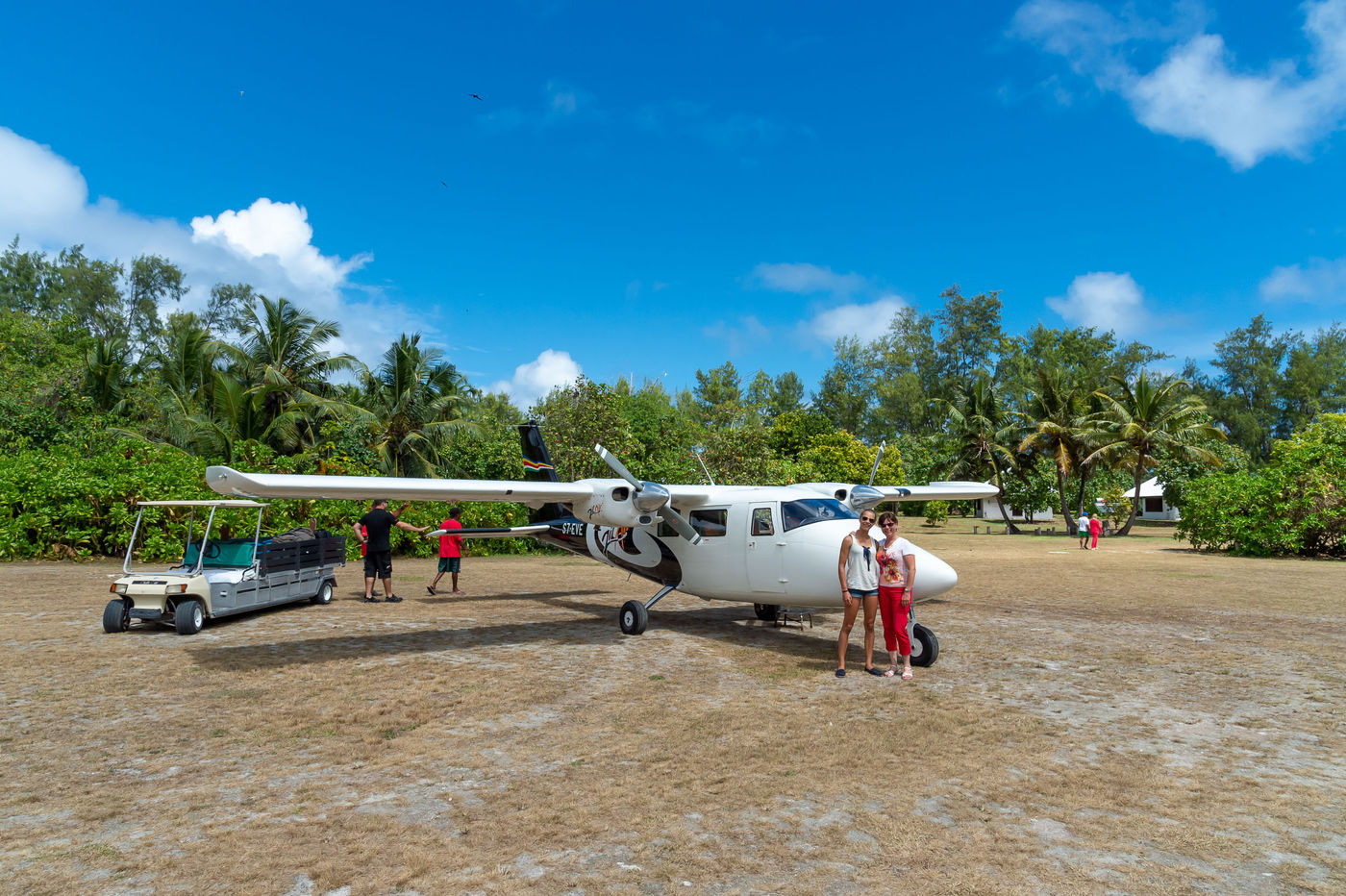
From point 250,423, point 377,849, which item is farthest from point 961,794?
point 250,423

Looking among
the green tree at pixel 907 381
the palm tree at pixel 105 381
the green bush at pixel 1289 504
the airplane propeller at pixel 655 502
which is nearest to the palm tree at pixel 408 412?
the palm tree at pixel 105 381

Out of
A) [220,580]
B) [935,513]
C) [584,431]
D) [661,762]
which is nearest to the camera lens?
[661,762]

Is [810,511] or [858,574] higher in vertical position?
[810,511]

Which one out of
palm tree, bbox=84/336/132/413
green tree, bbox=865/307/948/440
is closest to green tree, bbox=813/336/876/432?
green tree, bbox=865/307/948/440

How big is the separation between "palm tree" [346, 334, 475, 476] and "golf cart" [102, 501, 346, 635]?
15.2 m

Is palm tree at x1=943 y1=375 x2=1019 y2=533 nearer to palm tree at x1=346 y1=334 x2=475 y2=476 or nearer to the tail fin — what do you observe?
palm tree at x1=346 y1=334 x2=475 y2=476

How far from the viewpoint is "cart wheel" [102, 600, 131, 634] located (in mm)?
10047

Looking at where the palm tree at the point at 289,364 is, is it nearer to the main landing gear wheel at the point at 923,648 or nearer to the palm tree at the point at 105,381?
the palm tree at the point at 105,381

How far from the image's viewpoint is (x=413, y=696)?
7215 mm

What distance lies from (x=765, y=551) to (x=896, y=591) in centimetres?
236

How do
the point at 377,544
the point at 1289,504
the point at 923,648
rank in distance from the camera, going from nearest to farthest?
1. the point at 923,648
2. the point at 377,544
3. the point at 1289,504

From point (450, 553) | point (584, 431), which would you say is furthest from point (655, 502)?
point (584, 431)

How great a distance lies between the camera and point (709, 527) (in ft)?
35.5

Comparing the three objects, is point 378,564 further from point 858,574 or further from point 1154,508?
point 1154,508
